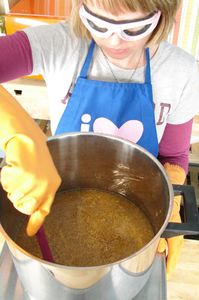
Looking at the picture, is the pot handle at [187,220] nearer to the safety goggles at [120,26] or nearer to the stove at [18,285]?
the stove at [18,285]

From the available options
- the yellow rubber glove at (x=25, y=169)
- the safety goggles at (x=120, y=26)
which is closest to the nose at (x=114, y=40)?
the safety goggles at (x=120, y=26)

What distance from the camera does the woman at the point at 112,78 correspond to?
2.71 feet

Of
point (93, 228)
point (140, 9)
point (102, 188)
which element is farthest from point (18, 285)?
point (140, 9)

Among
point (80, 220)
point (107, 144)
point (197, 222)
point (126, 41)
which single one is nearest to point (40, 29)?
point (126, 41)

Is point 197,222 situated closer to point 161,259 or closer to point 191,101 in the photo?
point 161,259

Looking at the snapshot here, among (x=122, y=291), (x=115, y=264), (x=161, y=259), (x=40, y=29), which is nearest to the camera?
(x=115, y=264)

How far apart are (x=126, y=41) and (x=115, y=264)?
497 mm

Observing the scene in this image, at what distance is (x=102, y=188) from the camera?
834 millimetres

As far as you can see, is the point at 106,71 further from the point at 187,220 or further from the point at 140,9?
the point at 187,220

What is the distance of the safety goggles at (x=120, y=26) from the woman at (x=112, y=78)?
0.05 metres

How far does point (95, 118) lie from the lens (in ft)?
3.02

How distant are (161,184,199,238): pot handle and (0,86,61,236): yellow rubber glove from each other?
0.70 ft

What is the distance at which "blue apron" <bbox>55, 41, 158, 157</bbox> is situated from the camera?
0.88 meters

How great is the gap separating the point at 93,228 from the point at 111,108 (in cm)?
34
